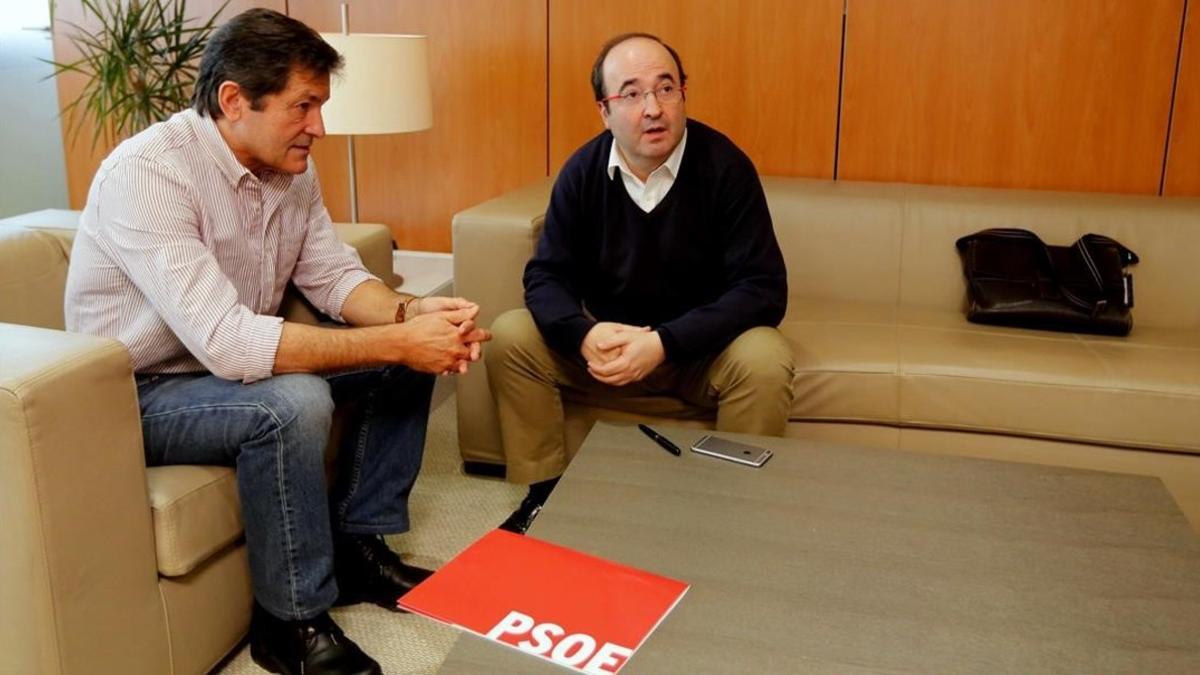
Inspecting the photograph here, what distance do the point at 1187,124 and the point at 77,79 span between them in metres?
3.57

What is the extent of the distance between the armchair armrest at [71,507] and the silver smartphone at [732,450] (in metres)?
0.90

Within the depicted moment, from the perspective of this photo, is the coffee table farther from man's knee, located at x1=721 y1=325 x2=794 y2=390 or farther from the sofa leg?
the sofa leg

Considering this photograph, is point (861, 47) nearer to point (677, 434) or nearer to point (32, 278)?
point (677, 434)

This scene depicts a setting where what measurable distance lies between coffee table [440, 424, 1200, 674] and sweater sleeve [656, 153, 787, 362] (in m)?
0.36

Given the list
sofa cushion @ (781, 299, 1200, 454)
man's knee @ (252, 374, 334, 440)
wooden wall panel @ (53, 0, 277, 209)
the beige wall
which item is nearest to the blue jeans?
man's knee @ (252, 374, 334, 440)

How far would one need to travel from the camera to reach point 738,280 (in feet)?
7.45

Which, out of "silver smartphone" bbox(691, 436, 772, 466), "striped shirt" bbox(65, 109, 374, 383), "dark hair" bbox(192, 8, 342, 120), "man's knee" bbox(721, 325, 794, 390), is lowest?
"silver smartphone" bbox(691, 436, 772, 466)

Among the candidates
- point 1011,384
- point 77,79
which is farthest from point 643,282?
point 77,79

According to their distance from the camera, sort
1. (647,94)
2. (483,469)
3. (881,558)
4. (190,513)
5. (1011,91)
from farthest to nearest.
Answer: (1011,91) < (483,469) < (647,94) < (190,513) < (881,558)

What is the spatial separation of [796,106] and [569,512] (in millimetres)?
1936

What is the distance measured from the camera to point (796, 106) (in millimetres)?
3098

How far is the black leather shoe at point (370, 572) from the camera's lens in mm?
2025

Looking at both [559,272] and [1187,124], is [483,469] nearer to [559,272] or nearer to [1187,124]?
[559,272]

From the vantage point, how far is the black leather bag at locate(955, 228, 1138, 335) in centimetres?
248
